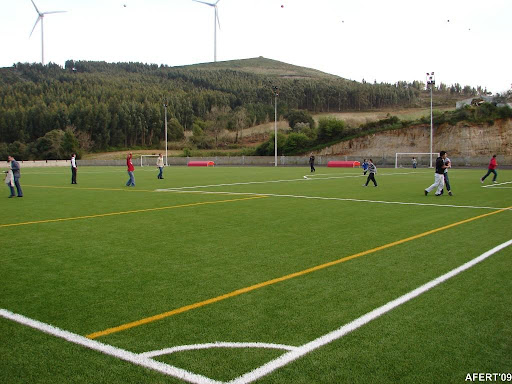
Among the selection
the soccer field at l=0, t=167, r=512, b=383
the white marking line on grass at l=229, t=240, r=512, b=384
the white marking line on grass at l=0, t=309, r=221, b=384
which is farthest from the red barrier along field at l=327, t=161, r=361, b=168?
the white marking line on grass at l=0, t=309, r=221, b=384

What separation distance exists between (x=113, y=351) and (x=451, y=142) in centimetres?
7467

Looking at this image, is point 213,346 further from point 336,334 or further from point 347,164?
point 347,164

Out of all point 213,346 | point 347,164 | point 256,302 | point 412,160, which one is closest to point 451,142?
point 412,160

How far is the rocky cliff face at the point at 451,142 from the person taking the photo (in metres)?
68.6

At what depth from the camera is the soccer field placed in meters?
4.25

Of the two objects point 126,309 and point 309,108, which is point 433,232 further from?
point 309,108

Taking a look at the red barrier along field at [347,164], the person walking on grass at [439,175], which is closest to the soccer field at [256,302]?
the person walking on grass at [439,175]

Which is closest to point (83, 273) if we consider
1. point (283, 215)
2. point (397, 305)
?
point (397, 305)

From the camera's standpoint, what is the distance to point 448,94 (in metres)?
183

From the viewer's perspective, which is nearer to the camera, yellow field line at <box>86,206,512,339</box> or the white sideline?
the white sideline

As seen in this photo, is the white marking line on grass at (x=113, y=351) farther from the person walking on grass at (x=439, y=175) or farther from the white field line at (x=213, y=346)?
the person walking on grass at (x=439, y=175)

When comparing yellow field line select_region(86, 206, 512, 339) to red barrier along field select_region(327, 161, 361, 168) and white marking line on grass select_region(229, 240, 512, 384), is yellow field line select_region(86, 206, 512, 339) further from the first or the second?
red barrier along field select_region(327, 161, 361, 168)

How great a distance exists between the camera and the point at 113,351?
14.9 ft

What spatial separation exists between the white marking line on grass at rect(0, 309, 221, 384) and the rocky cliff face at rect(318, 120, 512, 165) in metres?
63.9
